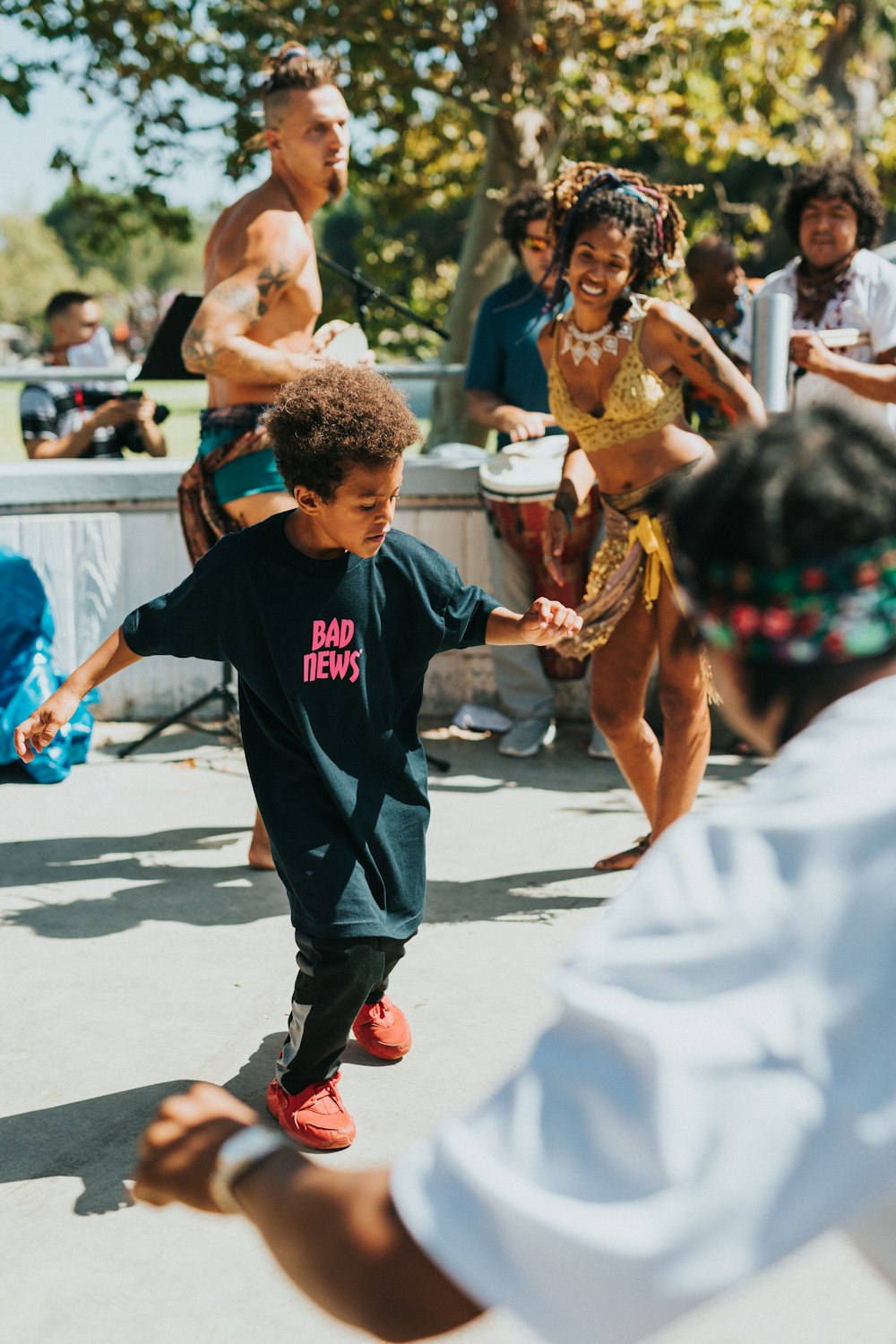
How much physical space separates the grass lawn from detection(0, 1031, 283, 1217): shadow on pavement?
3498 mm

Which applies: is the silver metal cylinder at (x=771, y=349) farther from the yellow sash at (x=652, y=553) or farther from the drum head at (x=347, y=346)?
the drum head at (x=347, y=346)

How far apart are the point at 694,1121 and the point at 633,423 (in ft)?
11.0

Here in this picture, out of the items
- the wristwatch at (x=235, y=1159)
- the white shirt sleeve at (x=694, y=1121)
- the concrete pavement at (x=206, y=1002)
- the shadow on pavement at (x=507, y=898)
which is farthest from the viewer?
the shadow on pavement at (x=507, y=898)

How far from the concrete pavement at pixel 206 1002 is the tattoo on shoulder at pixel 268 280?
181cm

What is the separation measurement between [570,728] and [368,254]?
832cm

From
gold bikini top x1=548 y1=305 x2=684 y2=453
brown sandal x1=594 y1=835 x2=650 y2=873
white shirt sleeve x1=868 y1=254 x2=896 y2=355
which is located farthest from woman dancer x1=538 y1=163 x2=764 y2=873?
white shirt sleeve x1=868 y1=254 x2=896 y2=355

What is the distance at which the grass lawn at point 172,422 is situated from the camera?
20.2m

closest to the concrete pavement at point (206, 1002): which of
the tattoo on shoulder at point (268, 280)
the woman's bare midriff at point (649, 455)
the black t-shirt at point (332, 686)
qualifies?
the black t-shirt at point (332, 686)

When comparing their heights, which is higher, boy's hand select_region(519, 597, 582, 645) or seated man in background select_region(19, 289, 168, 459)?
boy's hand select_region(519, 597, 582, 645)

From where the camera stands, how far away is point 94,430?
6.64m

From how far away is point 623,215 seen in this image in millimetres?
3986

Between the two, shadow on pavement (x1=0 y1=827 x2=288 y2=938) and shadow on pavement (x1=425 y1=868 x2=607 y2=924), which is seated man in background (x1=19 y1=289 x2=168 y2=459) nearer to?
shadow on pavement (x1=0 y1=827 x2=288 y2=938)

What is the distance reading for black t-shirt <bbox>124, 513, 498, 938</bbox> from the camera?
2852 mm

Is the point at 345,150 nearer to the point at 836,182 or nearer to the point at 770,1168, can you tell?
the point at 836,182
